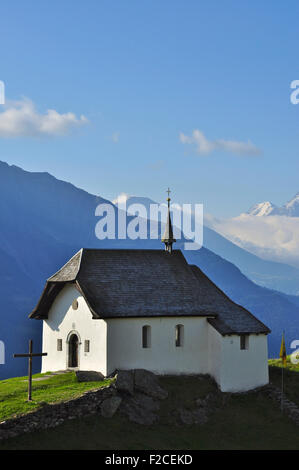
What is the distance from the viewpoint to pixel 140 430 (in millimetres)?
42250

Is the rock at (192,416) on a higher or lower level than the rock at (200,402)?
lower

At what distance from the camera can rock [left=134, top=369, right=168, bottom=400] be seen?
4734 cm

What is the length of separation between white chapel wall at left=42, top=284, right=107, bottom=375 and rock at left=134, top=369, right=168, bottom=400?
2.69m

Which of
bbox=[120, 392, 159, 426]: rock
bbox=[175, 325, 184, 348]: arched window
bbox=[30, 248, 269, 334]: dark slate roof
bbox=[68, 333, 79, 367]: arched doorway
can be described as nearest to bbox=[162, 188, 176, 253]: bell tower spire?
bbox=[30, 248, 269, 334]: dark slate roof

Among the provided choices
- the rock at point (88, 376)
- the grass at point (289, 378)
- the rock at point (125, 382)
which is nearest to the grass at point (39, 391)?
the rock at point (88, 376)

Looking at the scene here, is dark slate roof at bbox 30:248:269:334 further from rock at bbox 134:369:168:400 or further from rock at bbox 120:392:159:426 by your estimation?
rock at bbox 120:392:159:426

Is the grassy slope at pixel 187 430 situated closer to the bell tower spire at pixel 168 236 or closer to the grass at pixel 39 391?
the grass at pixel 39 391

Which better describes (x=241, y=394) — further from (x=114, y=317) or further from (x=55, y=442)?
(x=55, y=442)

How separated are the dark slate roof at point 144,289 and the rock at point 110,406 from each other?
274 inches

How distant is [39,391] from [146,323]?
30.3 feet

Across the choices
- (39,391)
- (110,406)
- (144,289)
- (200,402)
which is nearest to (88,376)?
(39,391)

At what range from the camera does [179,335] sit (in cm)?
5241

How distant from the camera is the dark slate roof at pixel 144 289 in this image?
51062 mm

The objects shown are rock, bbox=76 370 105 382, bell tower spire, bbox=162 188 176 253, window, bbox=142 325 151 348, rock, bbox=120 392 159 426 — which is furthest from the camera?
bell tower spire, bbox=162 188 176 253
